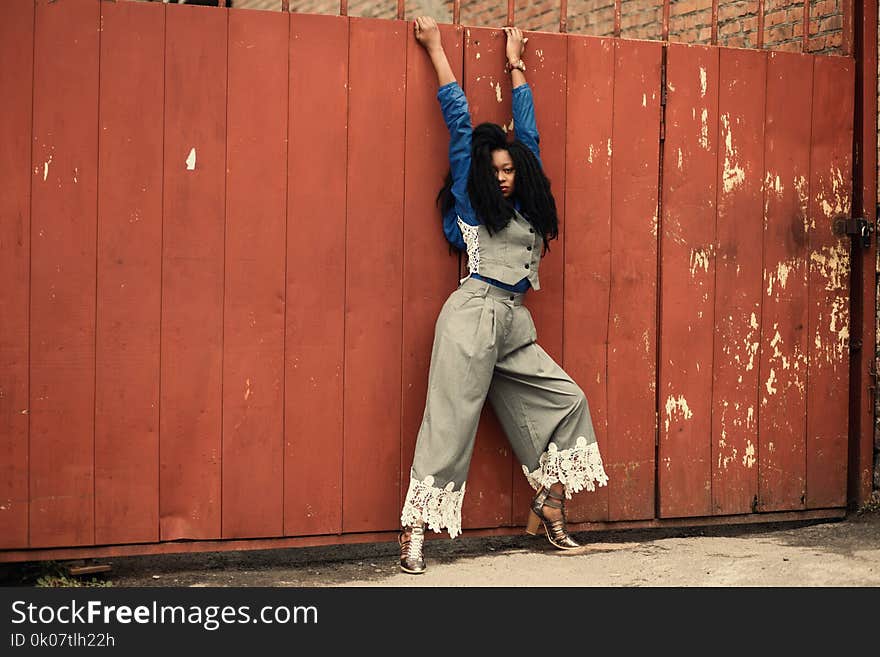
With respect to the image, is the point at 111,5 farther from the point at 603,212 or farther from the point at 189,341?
the point at 603,212

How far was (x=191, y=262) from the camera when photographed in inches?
171

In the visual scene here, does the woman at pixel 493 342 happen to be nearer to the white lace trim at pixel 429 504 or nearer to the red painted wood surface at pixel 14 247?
the white lace trim at pixel 429 504

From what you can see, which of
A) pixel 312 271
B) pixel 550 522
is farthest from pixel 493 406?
pixel 312 271

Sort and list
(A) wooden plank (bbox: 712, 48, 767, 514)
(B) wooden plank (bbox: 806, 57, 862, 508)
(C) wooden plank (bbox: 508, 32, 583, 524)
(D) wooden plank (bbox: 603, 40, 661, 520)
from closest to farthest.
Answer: (C) wooden plank (bbox: 508, 32, 583, 524)
(D) wooden plank (bbox: 603, 40, 661, 520)
(A) wooden plank (bbox: 712, 48, 767, 514)
(B) wooden plank (bbox: 806, 57, 862, 508)

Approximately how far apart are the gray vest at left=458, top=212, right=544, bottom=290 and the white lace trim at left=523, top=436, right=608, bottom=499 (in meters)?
0.71

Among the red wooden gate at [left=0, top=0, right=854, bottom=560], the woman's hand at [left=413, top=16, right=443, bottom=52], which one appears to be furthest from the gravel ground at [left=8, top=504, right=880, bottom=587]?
the woman's hand at [left=413, top=16, right=443, bottom=52]

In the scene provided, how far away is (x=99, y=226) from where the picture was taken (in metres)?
4.23

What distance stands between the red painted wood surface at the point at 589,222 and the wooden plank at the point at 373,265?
0.73 m

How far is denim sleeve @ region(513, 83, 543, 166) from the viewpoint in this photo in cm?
455

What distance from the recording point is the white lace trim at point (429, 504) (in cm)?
438

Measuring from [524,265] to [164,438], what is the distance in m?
1.51

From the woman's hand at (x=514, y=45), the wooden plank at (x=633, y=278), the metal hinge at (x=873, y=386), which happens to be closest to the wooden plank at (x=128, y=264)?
the woman's hand at (x=514, y=45)

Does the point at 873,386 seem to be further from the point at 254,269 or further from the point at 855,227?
the point at 254,269

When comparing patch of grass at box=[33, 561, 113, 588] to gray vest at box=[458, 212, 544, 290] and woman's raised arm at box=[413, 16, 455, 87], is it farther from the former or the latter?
woman's raised arm at box=[413, 16, 455, 87]
